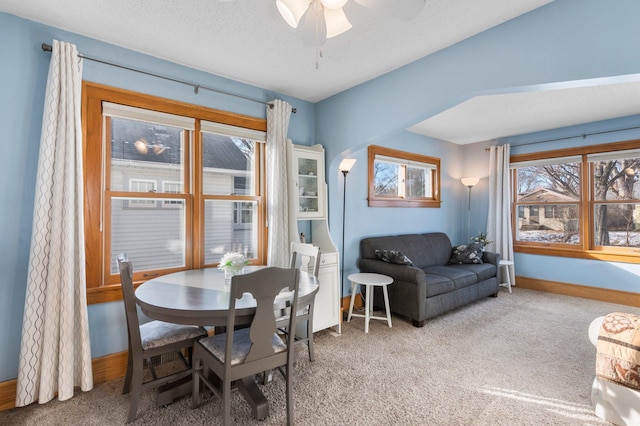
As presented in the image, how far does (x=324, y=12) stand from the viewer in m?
1.73

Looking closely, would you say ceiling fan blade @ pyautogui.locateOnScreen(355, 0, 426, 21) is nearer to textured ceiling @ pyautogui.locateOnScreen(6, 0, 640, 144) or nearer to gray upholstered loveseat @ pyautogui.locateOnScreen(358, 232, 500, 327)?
textured ceiling @ pyautogui.locateOnScreen(6, 0, 640, 144)

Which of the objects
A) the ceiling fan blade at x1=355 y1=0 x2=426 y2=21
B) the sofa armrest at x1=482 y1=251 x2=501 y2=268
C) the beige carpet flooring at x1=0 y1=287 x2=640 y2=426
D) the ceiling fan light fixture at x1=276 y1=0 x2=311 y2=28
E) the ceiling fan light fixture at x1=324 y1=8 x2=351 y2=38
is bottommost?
the beige carpet flooring at x1=0 y1=287 x2=640 y2=426

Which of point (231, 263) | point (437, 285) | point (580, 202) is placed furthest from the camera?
point (580, 202)

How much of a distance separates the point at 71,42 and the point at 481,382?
3959 mm

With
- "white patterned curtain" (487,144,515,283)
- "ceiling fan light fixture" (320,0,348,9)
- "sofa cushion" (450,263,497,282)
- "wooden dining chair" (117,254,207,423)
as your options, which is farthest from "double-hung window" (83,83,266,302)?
"white patterned curtain" (487,144,515,283)

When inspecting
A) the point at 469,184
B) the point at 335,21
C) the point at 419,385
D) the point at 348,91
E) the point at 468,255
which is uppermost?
the point at 348,91

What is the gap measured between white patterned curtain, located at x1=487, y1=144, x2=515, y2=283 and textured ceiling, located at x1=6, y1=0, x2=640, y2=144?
1.75 metres

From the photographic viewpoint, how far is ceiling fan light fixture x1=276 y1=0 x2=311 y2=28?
150 cm

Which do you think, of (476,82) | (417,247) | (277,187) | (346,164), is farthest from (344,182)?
(476,82)

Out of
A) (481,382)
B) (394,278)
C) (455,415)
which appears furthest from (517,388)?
(394,278)

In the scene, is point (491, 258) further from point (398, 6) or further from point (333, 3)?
point (333, 3)

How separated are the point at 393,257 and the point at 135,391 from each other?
2852 mm

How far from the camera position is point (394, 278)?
11.8 ft

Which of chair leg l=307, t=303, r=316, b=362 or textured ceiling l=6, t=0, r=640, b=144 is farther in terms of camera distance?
chair leg l=307, t=303, r=316, b=362
